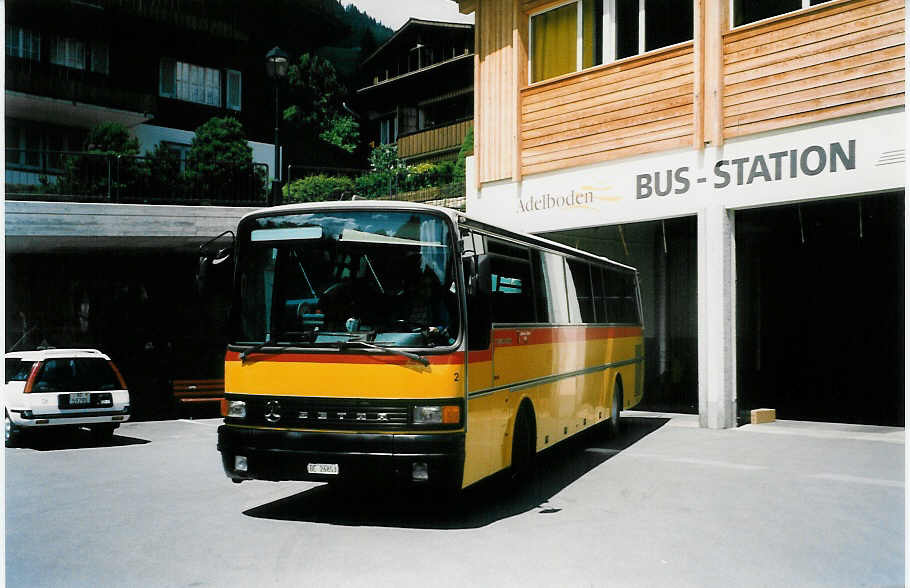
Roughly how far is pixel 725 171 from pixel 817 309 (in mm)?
9398

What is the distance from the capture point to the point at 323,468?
7801mm

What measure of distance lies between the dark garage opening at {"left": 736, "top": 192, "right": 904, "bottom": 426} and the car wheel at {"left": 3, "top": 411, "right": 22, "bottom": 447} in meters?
14.3

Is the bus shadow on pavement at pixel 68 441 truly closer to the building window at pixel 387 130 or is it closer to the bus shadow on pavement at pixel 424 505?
the bus shadow on pavement at pixel 424 505

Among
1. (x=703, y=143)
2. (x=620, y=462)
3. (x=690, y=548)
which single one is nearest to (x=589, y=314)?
(x=620, y=462)

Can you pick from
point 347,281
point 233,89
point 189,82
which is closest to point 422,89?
point 233,89

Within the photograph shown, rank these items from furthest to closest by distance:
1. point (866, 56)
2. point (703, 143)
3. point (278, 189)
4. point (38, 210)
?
point (278, 189) < point (38, 210) < point (703, 143) < point (866, 56)

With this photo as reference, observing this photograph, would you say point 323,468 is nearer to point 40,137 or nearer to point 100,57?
point 40,137

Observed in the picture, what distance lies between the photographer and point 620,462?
38.7 ft

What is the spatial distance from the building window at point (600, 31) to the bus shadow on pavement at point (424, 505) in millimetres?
8374

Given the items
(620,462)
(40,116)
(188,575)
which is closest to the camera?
(188,575)

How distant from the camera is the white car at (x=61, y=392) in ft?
44.6

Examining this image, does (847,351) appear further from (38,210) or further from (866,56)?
(38,210)

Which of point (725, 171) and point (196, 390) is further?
point (196, 390)

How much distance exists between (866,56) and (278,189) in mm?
11754
